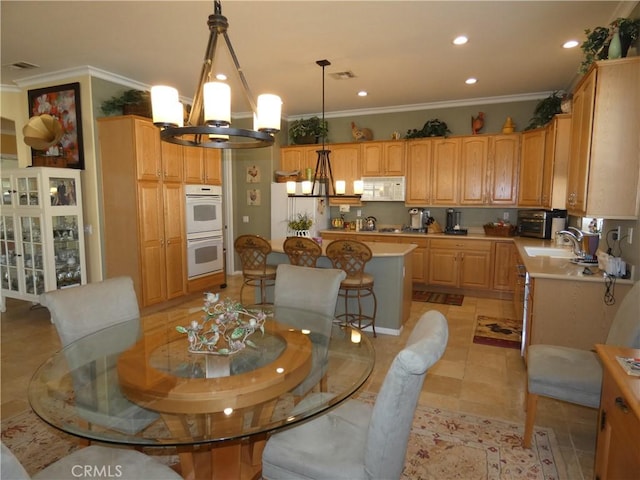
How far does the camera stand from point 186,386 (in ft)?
4.88

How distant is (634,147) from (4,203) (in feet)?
20.5

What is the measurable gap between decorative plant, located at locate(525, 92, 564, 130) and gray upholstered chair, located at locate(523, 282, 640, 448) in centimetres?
329

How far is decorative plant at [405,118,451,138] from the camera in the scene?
18.7 feet

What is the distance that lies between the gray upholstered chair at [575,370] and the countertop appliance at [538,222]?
2.92 meters

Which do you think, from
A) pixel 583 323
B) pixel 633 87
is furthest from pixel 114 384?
pixel 633 87

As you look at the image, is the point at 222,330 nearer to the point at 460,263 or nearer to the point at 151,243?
the point at 151,243

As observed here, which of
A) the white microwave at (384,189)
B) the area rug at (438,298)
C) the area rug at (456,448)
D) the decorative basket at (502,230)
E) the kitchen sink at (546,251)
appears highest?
the white microwave at (384,189)

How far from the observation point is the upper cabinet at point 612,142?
252 cm

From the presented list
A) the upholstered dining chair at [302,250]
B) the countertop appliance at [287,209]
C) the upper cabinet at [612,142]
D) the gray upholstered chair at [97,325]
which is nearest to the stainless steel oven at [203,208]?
the countertop appliance at [287,209]

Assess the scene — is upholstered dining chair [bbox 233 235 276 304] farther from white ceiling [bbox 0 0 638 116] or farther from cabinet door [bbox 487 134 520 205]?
cabinet door [bbox 487 134 520 205]

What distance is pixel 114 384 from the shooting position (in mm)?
1662

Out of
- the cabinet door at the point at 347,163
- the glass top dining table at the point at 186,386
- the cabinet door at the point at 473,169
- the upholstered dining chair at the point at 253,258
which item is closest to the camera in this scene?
the glass top dining table at the point at 186,386

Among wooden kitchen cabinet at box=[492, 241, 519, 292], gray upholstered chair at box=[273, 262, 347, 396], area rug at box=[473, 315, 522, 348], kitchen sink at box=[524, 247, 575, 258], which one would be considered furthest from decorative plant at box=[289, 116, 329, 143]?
gray upholstered chair at box=[273, 262, 347, 396]

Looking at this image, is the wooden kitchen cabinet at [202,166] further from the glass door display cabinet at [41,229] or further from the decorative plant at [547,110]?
the decorative plant at [547,110]
